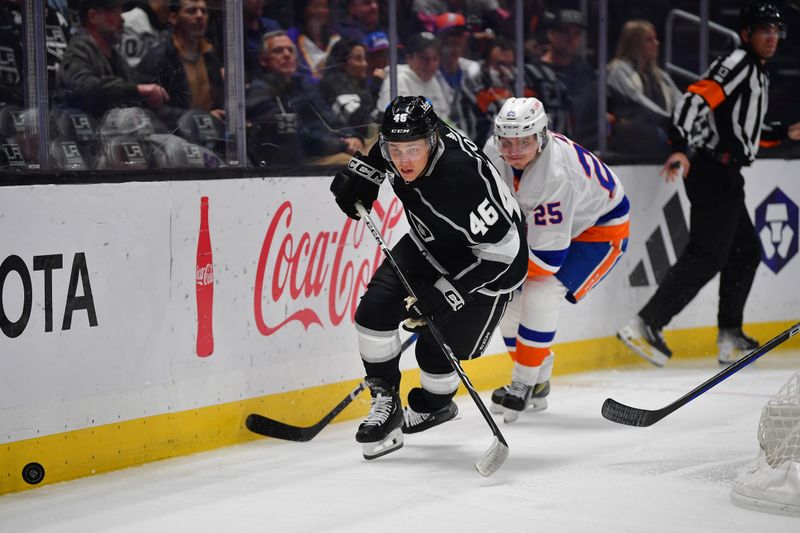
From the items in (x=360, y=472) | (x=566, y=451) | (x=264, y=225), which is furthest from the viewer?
(x=264, y=225)

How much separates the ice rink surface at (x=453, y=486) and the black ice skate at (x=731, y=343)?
1.05m

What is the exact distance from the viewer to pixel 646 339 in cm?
555

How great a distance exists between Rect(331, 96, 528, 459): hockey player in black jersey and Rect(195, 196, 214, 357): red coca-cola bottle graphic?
0.44 meters

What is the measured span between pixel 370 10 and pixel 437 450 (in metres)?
1.84

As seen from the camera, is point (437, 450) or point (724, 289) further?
point (724, 289)

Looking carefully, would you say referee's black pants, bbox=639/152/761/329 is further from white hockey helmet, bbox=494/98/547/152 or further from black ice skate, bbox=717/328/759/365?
white hockey helmet, bbox=494/98/547/152

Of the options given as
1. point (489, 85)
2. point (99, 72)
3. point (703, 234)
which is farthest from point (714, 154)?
point (99, 72)

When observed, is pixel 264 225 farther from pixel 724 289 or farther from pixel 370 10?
pixel 724 289

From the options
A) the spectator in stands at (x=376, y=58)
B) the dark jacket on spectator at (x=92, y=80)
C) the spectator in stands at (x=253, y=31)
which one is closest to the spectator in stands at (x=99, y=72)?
the dark jacket on spectator at (x=92, y=80)

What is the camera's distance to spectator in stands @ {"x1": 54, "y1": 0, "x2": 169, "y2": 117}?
3.88 meters

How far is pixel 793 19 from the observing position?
6.68 m

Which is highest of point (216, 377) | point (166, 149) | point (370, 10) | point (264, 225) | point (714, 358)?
point (370, 10)

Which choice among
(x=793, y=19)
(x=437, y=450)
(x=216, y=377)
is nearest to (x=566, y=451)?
(x=437, y=450)

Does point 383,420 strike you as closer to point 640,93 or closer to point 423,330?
point 423,330
